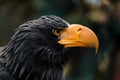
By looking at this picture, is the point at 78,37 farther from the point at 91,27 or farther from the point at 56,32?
the point at 91,27

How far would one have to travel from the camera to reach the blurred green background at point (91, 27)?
11703 millimetres

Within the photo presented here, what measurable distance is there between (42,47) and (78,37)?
39cm

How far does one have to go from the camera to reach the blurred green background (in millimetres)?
11703

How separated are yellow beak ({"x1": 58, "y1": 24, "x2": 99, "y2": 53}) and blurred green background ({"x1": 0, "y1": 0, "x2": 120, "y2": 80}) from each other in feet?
12.0

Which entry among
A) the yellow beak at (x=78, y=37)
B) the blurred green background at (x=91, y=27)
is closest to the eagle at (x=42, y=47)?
the yellow beak at (x=78, y=37)

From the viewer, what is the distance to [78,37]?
756cm

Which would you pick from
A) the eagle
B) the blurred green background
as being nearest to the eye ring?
the eagle

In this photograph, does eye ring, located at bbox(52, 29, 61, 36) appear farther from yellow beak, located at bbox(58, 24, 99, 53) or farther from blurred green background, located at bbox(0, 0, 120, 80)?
blurred green background, located at bbox(0, 0, 120, 80)

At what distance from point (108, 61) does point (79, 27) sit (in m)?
4.88

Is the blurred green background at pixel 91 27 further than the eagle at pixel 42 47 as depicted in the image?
Yes

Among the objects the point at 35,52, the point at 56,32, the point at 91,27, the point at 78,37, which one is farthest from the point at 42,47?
the point at 91,27

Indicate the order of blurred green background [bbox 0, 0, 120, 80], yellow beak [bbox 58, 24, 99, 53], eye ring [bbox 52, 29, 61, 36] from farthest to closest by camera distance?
blurred green background [bbox 0, 0, 120, 80], eye ring [bbox 52, 29, 61, 36], yellow beak [bbox 58, 24, 99, 53]

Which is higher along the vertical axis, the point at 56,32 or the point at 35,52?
the point at 56,32

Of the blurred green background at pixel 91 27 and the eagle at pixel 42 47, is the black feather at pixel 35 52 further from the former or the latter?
the blurred green background at pixel 91 27
